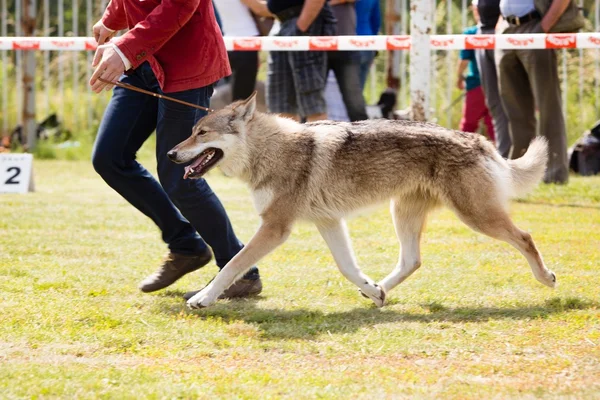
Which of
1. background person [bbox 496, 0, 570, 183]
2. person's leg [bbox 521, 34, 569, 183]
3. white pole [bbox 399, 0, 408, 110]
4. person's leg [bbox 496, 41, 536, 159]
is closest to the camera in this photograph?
background person [bbox 496, 0, 570, 183]

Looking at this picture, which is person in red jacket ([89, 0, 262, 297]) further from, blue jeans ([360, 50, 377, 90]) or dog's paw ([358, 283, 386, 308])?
blue jeans ([360, 50, 377, 90])

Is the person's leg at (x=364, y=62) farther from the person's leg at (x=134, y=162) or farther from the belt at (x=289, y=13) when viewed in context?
the person's leg at (x=134, y=162)

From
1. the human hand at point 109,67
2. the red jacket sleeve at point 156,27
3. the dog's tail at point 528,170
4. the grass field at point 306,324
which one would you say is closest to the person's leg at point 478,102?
the grass field at point 306,324

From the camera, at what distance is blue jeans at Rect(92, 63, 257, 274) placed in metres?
4.63

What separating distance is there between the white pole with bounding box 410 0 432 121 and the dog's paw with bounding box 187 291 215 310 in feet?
12.3

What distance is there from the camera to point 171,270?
5035 millimetres

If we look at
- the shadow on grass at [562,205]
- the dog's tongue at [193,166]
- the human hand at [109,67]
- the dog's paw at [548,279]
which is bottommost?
the shadow on grass at [562,205]

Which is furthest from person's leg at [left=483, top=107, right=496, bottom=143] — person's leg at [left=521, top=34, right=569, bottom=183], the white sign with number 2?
the white sign with number 2

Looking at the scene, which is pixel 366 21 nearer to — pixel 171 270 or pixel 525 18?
pixel 525 18

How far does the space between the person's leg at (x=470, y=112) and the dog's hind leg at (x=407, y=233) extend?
520 cm

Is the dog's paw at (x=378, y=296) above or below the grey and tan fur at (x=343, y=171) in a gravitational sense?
below

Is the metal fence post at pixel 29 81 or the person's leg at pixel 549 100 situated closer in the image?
the person's leg at pixel 549 100

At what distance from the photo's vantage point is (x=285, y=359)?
3.74 meters

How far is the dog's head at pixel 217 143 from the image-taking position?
4.50 metres
